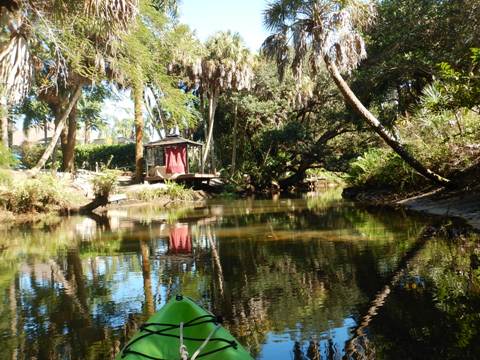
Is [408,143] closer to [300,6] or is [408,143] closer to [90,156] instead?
[300,6]

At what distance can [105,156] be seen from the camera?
43312 mm

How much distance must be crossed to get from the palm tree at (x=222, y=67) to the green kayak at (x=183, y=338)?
29755mm

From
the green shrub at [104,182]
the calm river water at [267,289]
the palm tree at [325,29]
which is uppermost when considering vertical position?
the palm tree at [325,29]

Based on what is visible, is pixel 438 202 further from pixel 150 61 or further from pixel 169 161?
pixel 169 161

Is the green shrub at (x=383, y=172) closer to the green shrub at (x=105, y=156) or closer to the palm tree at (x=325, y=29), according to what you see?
the palm tree at (x=325, y=29)

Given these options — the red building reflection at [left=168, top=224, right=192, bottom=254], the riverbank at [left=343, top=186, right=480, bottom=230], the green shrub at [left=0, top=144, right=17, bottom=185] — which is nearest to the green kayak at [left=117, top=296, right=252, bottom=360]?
the red building reflection at [left=168, top=224, right=192, bottom=254]

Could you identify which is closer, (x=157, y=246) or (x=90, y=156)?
(x=157, y=246)

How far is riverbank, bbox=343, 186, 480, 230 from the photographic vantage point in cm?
1234

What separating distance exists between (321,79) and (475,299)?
97.2ft

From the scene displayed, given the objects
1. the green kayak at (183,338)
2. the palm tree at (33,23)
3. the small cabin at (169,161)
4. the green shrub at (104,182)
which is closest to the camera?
the green kayak at (183,338)

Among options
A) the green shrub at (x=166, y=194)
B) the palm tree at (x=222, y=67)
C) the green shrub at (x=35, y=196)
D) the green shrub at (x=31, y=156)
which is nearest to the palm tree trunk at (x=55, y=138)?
the green shrub at (x=35, y=196)

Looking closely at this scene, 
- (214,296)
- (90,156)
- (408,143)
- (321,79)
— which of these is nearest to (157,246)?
(214,296)

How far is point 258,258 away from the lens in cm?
850

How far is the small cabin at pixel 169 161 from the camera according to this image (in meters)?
30.8
